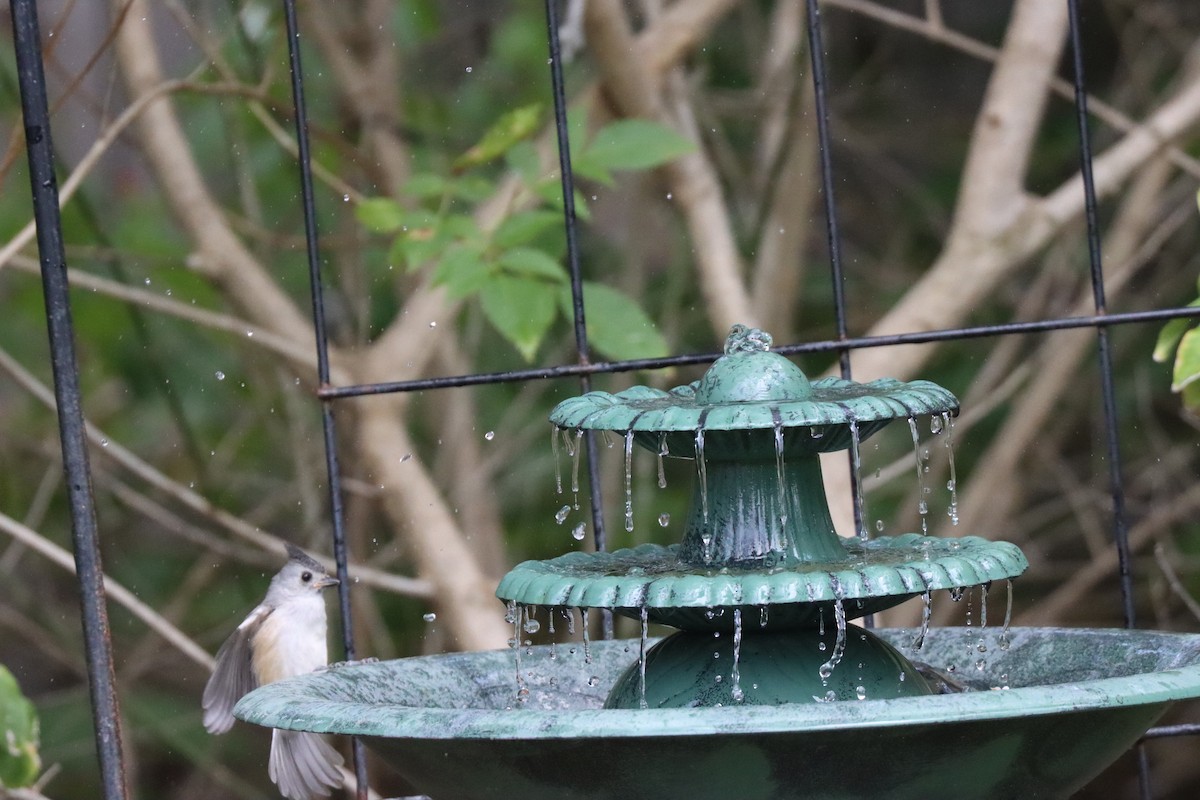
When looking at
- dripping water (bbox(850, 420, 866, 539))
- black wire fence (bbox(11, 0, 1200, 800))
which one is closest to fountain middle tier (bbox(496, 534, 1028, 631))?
dripping water (bbox(850, 420, 866, 539))

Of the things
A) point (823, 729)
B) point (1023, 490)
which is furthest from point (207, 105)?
point (823, 729)

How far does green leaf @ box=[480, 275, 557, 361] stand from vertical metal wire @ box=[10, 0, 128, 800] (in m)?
0.94

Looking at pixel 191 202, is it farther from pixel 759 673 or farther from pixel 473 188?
pixel 759 673

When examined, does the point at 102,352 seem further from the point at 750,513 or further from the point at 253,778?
the point at 750,513

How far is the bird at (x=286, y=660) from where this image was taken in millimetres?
2971

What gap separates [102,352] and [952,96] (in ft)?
9.09

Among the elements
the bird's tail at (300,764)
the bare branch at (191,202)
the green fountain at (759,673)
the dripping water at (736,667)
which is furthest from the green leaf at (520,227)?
the dripping water at (736,667)

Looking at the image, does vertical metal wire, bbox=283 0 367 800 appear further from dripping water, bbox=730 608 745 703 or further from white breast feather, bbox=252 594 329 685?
white breast feather, bbox=252 594 329 685

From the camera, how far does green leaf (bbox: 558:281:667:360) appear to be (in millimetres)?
3084

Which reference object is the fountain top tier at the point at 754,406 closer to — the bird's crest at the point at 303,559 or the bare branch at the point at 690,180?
the bird's crest at the point at 303,559

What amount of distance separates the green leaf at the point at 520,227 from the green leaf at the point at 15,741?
1169mm

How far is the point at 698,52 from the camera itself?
174 inches

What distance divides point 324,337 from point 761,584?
1054 mm

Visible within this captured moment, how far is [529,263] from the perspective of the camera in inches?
116
